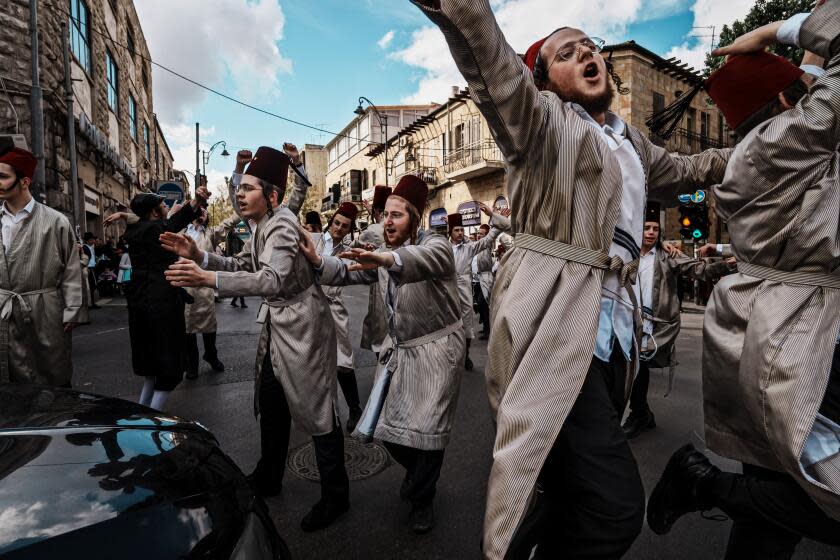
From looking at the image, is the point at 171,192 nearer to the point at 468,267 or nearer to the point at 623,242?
the point at 468,267

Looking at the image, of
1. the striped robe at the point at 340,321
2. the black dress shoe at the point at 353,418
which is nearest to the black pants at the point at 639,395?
the black dress shoe at the point at 353,418

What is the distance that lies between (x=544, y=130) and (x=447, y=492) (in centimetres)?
248

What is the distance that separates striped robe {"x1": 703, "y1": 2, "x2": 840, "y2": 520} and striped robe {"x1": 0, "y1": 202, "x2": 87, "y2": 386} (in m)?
3.96

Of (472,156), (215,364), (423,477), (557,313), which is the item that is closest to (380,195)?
(423,477)

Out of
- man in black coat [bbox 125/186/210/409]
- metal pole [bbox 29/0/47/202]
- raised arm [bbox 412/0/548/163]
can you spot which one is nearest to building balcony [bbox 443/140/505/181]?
metal pole [bbox 29/0/47/202]

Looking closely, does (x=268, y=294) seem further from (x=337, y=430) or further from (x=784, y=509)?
(x=784, y=509)

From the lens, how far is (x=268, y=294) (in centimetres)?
269

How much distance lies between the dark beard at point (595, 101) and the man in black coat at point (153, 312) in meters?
3.19

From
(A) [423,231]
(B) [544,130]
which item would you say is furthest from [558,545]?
(A) [423,231]

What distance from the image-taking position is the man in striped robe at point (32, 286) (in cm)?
331

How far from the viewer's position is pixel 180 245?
276 centimetres

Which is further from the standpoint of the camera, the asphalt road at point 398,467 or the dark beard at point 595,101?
the asphalt road at point 398,467

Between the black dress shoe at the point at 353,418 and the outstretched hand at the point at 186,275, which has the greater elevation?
the outstretched hand at the point at 186,275

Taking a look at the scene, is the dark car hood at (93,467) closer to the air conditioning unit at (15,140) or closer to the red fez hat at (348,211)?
the red fez hat at (348,211)
